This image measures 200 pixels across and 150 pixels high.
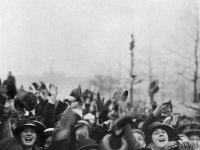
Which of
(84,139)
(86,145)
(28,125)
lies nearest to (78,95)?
(28,125)

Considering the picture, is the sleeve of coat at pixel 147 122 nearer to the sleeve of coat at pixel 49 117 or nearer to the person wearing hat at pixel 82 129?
the person wearing hat at pixel 82 129

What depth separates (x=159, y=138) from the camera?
497cm

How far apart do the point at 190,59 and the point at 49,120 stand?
2454 centimetres

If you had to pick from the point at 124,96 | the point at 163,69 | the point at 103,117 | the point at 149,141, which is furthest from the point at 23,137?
the point at 163,69

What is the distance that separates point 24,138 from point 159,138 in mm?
1700

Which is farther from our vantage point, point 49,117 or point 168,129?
point 49,117

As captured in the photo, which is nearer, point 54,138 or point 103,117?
point 54,138

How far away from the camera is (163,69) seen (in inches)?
1297

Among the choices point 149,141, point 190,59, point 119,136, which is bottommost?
point 149,141

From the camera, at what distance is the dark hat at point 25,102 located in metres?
5.30

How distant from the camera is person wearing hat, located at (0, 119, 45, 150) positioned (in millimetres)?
4375

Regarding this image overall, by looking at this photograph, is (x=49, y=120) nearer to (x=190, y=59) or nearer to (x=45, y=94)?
(x=45, y=94)

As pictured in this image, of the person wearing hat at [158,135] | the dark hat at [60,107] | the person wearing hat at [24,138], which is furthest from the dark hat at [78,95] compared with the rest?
the person wearing hat at [24,138]

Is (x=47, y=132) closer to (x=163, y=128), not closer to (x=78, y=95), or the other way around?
(x=163, y=128)
